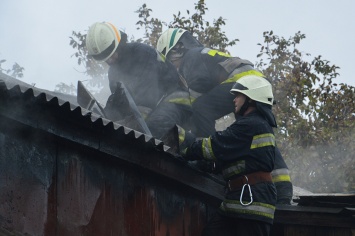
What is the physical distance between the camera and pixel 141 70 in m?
7.84

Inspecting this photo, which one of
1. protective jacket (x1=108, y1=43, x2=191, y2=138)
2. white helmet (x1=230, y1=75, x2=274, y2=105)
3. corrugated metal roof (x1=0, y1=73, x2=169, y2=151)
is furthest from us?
protective jacket (x1=108, y1=43, x2=191, y2=138)

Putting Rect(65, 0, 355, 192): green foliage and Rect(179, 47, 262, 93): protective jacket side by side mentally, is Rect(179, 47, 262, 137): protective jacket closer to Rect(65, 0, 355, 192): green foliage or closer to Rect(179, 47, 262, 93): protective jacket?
Rect(179, 47, 262, 93): protective jacket

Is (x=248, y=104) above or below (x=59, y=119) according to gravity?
above

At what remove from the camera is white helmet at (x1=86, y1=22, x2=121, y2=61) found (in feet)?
25.4

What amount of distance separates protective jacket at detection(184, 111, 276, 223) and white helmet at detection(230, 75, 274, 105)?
0.32m

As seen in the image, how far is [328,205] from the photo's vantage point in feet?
19.5

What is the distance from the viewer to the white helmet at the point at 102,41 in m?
7.75

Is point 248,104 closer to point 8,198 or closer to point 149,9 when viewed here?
point 8,198

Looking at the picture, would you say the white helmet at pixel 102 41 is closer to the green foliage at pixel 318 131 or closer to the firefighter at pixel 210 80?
the firefighter at pixel 210 80

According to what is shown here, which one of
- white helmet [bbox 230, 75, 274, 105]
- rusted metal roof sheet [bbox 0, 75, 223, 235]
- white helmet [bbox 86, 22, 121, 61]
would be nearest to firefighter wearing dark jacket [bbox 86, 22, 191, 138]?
white helmet [bbox 86, 22, 121, 61]

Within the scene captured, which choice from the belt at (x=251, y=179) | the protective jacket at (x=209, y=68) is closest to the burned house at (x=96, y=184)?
the belt at (x=251, y=179)

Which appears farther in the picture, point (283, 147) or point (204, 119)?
point (283, 147)

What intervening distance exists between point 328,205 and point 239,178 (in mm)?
911

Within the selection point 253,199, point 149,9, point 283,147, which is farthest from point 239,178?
point 149,9
